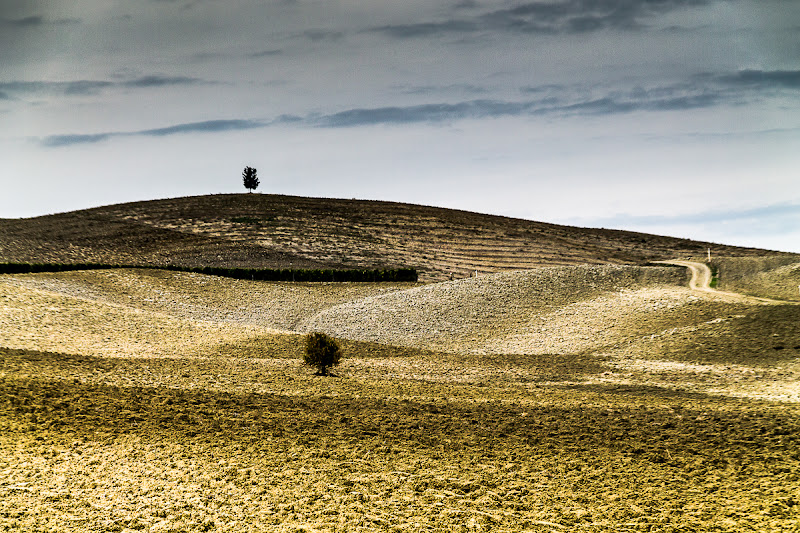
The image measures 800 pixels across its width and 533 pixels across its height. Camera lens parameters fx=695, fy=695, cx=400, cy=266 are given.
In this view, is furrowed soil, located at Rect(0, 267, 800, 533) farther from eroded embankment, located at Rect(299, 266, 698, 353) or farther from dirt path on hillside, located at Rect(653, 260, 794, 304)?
dirt path on hillside, located at Rect(653, 260, 794, 304)

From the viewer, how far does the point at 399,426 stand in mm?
9703

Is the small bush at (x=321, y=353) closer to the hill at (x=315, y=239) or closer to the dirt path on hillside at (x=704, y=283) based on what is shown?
the dirt path on hillside at (x=704, y=283)

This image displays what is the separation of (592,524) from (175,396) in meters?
6.90

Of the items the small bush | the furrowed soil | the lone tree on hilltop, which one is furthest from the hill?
the small bush

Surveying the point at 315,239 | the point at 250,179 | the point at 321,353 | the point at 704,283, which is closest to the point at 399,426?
the point at 321,353

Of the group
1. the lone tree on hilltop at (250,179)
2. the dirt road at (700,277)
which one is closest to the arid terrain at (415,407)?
the dirt road at (700,277)

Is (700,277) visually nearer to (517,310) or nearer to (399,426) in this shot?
(517,310)

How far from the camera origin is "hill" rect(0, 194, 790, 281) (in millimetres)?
41094

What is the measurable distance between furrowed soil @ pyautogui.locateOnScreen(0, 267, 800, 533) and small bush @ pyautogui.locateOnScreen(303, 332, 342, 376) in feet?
1.09

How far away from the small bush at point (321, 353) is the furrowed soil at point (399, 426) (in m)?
0.33

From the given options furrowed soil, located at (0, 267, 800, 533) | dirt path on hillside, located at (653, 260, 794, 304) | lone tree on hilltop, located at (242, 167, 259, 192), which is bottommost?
furrowed soil, located at (0, 267, 800, 533)

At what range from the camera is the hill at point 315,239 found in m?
41.1

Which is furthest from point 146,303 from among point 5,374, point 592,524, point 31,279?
point 592,524

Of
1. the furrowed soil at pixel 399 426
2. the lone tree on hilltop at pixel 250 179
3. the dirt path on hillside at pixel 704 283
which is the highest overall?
the lone tree on hilltop at pixel 250 179
